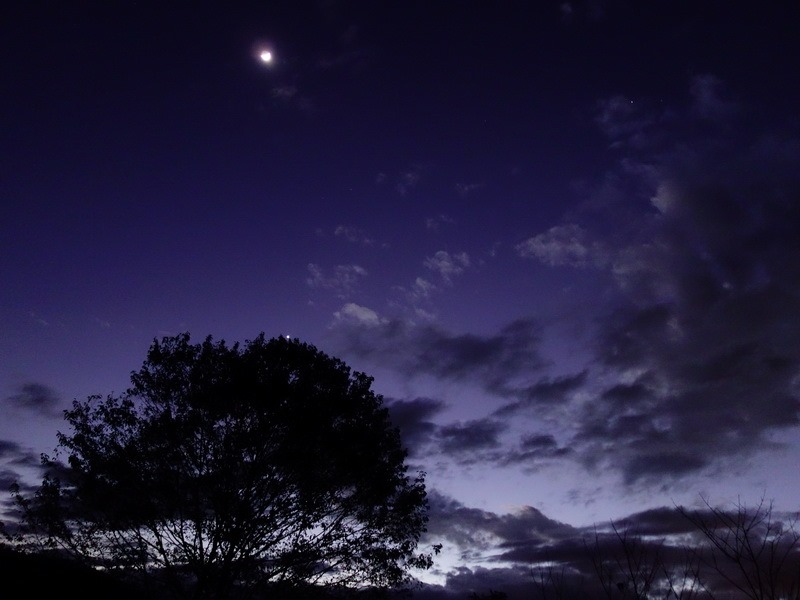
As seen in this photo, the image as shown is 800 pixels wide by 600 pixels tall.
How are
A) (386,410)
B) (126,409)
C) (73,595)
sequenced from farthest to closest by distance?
(386,410)
(126,409)
(73,595)

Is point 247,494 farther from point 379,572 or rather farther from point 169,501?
point 379,572

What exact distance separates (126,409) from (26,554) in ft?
21.3

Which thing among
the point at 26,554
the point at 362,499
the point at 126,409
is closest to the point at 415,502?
Answer: the point at 362,499

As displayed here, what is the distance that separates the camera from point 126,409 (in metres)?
19.2

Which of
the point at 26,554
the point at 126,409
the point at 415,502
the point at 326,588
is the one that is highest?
the point at 126,409

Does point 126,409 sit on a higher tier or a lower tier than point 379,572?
higher

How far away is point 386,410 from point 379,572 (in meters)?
6.27

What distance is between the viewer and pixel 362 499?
63.3 feet

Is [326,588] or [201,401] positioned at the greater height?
[201,401]

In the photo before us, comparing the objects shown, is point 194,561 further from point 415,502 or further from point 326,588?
point 415,502

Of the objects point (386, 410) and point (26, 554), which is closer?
point (26, 554)

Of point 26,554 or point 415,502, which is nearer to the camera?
point 26,554

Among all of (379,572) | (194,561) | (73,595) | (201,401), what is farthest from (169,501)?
(379,572)

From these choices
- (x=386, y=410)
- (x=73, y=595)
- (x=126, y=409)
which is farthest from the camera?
(x=386, y=410)
